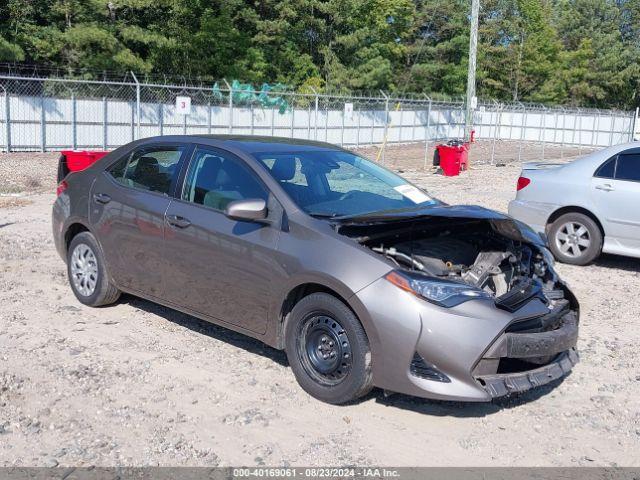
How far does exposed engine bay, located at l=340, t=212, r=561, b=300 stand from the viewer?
4.78m

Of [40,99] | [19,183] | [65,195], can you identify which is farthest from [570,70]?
[65,195]

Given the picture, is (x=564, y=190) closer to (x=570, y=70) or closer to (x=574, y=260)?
(x=574, y=260)

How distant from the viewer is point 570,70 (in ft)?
226

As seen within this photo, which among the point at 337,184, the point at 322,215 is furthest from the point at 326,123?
the point at 322,215

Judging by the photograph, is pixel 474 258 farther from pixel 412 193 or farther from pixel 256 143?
pixel 256 143

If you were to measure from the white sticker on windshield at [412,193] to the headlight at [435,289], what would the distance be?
1.39m

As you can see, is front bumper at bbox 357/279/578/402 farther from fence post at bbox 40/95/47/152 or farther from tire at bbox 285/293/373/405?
fence post at bbox 40/95/47/152

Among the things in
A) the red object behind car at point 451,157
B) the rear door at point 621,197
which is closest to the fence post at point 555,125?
the red object behind car at point 451,157

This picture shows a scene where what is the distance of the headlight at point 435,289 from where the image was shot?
4.34 metres

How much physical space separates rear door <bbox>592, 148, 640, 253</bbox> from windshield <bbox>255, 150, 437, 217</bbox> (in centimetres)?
381

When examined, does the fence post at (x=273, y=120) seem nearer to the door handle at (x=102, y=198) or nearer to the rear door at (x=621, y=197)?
the rear door at (x=621, y=197)

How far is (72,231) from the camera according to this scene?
6711mm

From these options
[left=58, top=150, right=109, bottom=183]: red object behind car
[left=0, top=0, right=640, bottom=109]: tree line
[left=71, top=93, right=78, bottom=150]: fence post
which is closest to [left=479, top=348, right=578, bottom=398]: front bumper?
[left=58, top=150, right=109, bottom=183]: red object behind car

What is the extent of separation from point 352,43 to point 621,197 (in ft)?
123
